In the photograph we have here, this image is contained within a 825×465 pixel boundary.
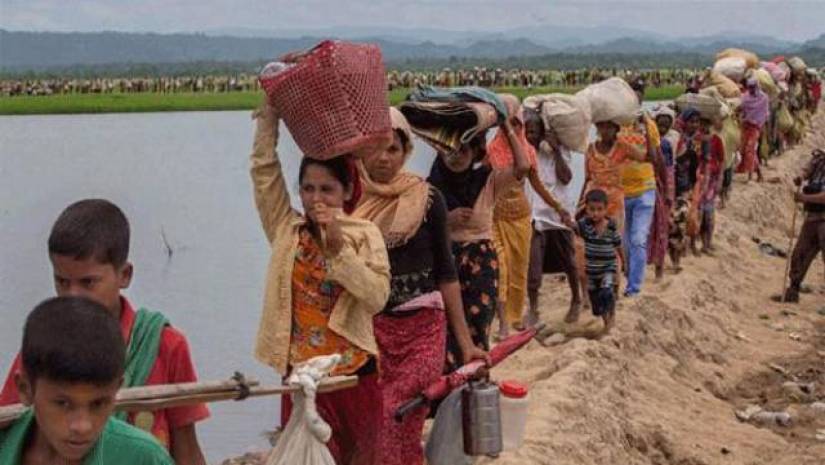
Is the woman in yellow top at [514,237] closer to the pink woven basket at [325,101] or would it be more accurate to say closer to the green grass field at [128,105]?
the pink woven basket at [325,101]

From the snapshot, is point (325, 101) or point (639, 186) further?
point (639, 186)

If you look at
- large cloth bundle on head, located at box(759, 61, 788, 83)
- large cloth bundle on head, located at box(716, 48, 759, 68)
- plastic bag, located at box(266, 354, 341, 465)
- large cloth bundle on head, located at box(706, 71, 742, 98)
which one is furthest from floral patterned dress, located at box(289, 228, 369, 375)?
large cloth bundle on head, located at box(759, 61, 788, 83)

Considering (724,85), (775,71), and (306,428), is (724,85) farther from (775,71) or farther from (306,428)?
(306,428)

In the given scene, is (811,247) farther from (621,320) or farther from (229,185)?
(229,185)

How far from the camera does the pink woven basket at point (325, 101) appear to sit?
429 cm

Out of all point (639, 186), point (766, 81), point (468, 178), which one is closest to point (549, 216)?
point (639, 186)

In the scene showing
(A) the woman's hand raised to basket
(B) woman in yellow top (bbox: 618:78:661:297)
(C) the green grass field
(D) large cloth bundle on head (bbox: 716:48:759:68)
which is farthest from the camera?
(C) the green grass field

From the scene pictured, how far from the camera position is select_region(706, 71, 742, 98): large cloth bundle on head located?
664 inches

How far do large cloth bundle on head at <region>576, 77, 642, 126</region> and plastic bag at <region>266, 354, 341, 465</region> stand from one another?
19.8 ft

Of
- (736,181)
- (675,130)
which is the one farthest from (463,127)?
(736,181)

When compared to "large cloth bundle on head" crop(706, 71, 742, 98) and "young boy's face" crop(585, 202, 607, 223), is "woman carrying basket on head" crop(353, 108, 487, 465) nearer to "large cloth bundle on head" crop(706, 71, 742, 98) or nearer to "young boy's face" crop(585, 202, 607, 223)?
"young boy's face" crop(585, 202, 607, 223)

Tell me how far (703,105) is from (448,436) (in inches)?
336

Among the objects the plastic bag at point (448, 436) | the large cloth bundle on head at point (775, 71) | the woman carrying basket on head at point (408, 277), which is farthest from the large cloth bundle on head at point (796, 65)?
the plastic bag at point (448, 436)

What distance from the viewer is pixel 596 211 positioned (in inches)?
346
